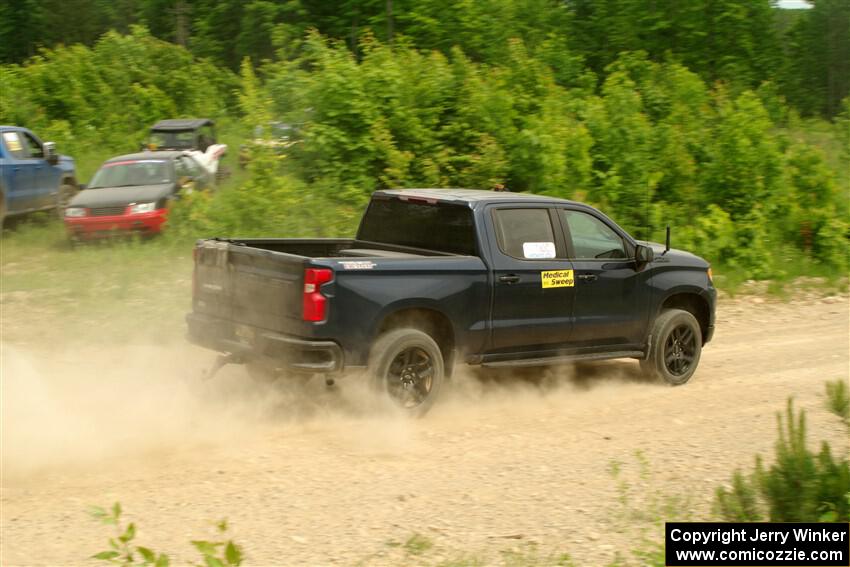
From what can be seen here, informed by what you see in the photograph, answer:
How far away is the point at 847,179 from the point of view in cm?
2020

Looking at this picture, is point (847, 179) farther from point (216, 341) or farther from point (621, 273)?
point (216, 341)

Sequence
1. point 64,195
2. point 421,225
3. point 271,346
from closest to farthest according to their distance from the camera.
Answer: point 271,346 < point 421,225 < point 64,195

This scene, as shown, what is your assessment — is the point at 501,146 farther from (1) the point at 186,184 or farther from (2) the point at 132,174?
(2) the point at 132,174

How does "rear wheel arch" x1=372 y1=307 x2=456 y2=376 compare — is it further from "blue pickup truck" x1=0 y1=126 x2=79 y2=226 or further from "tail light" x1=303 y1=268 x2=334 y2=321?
"blue pickup truck" x1=0 y1=126 x2=79 y2=226

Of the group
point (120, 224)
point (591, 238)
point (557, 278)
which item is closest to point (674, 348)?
point (591, 238)

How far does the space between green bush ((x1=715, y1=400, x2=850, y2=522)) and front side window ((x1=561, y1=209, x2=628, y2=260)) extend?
388cm

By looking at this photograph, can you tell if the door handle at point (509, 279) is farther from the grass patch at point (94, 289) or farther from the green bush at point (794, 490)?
the grass patch at point (94, 289)

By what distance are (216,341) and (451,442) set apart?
2.17 metres

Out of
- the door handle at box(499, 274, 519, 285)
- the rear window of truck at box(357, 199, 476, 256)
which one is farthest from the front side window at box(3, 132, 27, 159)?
the door handle at box(499, 274, 519, 285)

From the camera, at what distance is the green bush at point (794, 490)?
548 centimetres

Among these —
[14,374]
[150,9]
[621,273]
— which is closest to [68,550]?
[14,374]

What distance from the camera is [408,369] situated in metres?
8.28

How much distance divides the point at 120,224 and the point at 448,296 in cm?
881

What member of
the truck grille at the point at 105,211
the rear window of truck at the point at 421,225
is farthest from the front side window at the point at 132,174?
the rear window of truck at the point at 421,225
